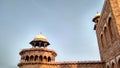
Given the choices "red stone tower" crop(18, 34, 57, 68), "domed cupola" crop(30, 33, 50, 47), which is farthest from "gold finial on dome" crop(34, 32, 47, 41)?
"red stone tower" crop(18, 34, 57, 68)

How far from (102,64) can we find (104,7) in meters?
7.06

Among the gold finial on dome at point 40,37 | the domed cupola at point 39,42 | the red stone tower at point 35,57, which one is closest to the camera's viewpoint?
the red stone tower at point 35,57

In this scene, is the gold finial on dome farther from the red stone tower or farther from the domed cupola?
the red stone tower

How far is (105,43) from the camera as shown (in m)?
20.9

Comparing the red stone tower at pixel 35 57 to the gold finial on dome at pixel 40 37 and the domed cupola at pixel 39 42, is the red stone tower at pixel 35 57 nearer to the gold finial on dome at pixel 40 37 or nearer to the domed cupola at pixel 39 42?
the domed cupola at pixel 39 42

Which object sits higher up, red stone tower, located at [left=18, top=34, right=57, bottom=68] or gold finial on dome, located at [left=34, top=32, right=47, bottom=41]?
gold finial on dome, located at [left=34, top=32, right=47, bottom=41]

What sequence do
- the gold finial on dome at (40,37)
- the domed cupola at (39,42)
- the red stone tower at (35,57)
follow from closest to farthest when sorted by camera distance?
the red stone tower at (35,57) → the domed cupola at (39,42) → the gold finial on dome at (40,37)

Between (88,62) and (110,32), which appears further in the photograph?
(88,62)

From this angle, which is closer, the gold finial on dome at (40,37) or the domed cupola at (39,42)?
the domed cupola at (39,42)

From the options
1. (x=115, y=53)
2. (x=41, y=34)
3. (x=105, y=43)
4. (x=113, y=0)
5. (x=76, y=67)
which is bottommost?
(x=76, y=67)

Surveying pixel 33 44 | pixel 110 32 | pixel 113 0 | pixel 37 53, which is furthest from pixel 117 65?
pixel 33 44

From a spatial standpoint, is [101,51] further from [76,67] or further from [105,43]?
[76,67]

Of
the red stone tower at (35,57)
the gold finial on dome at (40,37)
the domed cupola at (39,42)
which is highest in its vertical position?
the gold finial on dome at (40,37)

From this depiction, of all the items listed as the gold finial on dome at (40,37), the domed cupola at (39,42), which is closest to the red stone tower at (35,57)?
the domed cupola at (39,42)
